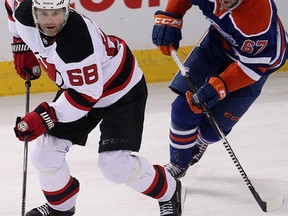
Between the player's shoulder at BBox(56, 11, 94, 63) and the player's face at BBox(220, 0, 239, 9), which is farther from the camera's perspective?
the player's face at BBox(220, 0, 239, 9)

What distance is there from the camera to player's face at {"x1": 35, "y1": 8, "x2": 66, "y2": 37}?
8.40 feet

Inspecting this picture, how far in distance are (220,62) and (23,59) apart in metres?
0.82

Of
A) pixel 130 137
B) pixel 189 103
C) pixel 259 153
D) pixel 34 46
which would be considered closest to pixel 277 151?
pixel 259 153

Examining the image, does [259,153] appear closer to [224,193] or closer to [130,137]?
[224,193]

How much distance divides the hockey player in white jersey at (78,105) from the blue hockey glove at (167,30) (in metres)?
0.45

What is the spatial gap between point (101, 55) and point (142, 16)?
2.11 m

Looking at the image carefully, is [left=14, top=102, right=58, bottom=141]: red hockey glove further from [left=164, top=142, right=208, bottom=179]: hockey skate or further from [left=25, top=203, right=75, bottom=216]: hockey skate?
[left=164, top=142, right=208, bottom=179]: hockey skate

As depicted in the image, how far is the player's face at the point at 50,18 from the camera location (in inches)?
101

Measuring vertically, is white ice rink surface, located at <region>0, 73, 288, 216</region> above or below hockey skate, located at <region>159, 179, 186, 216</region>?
below

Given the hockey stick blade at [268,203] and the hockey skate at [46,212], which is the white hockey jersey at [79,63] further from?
the hockey stick blade at [268,203]

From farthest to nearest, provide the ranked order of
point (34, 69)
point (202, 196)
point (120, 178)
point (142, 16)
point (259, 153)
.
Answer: point (142, 16) → point (259, 153) → point (202, 196) → point (34, 69) → point (120, 178)

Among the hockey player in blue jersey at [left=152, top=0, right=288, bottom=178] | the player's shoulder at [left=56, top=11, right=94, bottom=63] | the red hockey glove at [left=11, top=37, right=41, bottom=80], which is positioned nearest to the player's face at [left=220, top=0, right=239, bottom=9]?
the hockey player in blue jersey at [left=152, top=0, right=288, bottom=178]

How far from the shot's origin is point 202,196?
11.1ft

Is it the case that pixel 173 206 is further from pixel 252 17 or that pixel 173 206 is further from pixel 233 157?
pixel 252 17
